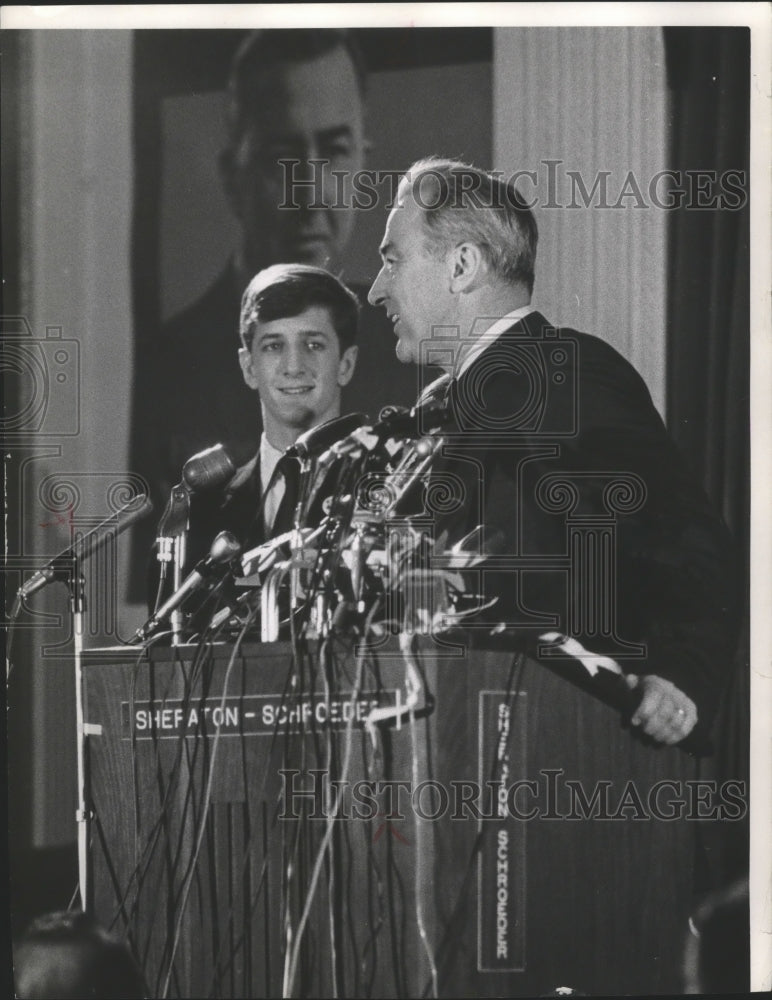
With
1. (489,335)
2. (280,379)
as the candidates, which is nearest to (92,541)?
(280,379)

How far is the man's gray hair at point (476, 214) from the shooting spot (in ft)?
5.99

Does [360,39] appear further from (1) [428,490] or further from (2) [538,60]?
(1) [428,490]

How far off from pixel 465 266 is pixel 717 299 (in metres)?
0.51

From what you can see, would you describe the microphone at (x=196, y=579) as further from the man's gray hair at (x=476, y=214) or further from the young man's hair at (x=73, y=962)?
the man's gray hair at (x=476, y=214)

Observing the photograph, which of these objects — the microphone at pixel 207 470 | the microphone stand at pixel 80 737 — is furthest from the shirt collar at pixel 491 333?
the microphone stand at pixel 80 737

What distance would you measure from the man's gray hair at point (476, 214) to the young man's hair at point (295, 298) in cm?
21

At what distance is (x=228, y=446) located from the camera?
1835 mm

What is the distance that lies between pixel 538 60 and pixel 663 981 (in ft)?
6.00

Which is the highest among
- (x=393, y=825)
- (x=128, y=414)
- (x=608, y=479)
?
(x=128, y=414)

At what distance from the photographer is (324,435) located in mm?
1841

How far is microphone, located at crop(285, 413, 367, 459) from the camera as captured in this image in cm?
184

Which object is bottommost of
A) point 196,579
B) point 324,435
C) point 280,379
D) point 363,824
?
point 363,824

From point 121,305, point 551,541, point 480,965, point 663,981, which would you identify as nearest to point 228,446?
point 121,305

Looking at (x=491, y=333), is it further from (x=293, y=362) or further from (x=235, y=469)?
(x=235, y=469)
